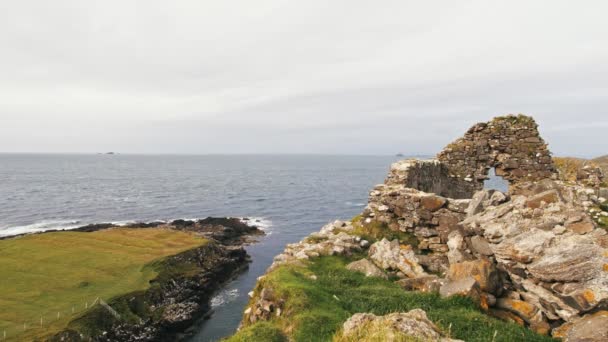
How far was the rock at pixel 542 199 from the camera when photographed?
1324cm

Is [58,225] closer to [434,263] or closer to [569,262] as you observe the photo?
[434,263]

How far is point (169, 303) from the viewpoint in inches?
1435

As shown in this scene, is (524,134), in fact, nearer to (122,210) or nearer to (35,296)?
(35,296)

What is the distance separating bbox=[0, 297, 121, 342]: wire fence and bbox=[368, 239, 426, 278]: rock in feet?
89.0

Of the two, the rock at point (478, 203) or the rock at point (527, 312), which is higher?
the rock at point (478, 203)

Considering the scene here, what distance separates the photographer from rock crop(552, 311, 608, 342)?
25.7 ft

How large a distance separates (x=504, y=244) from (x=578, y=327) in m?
4.16

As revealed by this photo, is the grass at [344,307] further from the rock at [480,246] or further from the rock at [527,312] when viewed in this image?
the rock at [480,246]

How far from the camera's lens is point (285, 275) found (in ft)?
42.5

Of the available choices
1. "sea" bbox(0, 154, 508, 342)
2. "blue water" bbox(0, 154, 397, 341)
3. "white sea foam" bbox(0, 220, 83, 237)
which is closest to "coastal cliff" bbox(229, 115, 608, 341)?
"sea" bbox(0, 154, 508, 342)

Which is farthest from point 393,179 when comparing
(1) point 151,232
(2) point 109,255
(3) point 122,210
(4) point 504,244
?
(3) point 122,210

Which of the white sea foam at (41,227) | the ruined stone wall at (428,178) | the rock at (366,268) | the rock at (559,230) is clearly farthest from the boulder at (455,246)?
the white sea foam at (41,227)

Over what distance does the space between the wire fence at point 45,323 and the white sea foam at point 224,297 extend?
11083 mm

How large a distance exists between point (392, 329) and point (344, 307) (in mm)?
4379
